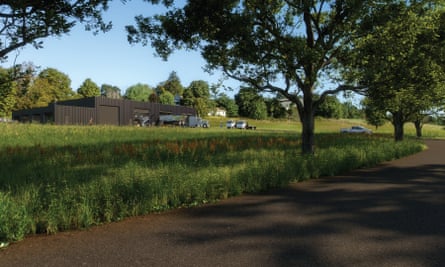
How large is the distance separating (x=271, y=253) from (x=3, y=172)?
639cm

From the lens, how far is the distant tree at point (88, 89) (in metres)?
92.3

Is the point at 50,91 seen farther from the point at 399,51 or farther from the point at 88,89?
the point at 399,51

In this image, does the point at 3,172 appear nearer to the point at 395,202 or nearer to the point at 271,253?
the point at 271,253

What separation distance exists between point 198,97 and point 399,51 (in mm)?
90649

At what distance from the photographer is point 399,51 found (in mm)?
8758

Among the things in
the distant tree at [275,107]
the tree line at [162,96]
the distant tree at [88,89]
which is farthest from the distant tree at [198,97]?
the distant tree at [275,107]

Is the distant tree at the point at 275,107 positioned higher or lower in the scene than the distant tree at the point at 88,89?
lower

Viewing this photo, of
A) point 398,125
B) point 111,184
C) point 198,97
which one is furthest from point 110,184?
point 198,97

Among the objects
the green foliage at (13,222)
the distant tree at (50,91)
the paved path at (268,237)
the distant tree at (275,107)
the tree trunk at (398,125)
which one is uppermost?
the distant tree at (50,91)

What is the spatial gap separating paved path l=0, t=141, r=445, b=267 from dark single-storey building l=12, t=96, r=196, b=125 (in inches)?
1543

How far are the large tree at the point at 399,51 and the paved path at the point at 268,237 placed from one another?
4.54 metres

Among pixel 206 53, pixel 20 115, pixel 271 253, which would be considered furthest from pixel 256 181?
pixel 20 115

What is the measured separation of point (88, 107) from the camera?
4712 centimetres

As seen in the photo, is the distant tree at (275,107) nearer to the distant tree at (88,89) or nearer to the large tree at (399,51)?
the large tree at (399,51)
